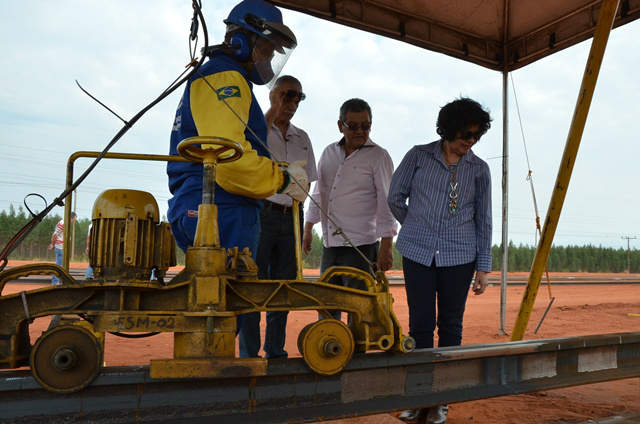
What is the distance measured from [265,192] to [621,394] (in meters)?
3.83

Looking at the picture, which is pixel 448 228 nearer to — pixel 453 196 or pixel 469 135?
pixel 453 196

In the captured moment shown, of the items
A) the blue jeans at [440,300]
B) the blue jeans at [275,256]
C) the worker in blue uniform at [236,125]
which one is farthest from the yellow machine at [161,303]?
the blue jeans at [275,256]

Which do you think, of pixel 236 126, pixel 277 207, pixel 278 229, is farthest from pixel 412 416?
pixel 236 126

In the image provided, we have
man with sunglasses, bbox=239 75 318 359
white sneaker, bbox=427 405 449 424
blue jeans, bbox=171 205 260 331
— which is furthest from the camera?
man with sunglasses, bbox=239 75 318 359

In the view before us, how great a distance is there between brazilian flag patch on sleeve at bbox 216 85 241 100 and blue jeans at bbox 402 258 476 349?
1850 mm

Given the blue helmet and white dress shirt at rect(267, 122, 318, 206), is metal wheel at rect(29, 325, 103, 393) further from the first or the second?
white dress shirt at rect(267, 122, 318, 206)

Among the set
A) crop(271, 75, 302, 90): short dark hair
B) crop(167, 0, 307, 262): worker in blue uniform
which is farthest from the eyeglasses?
crop(167, 0, 307, 262): worker in blue uniform

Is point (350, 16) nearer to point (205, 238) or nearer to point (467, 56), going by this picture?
A: point (467, 56)

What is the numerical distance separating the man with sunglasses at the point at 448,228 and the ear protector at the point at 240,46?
1.61 meters

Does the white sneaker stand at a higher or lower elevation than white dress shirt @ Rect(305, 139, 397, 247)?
lower

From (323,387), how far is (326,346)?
8.2 inches

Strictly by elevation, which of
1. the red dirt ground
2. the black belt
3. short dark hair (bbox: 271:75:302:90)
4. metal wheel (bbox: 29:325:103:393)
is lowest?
the red dirt ground

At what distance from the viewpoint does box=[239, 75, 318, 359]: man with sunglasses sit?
3617 millimetres

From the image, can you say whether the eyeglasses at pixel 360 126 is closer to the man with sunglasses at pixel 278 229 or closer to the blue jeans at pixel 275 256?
the man with sunglasses at pixel 278 229
